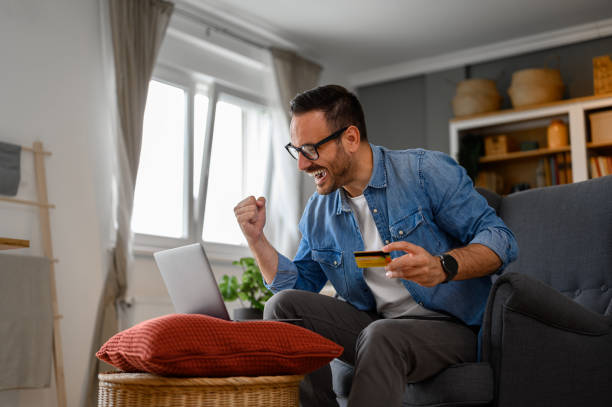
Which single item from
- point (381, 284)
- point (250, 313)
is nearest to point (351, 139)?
point (381, 284)

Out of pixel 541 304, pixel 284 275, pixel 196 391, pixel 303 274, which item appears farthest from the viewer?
pixel 303 274

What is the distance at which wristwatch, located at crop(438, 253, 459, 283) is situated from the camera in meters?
1.48

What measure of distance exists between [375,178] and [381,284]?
1.01 feet

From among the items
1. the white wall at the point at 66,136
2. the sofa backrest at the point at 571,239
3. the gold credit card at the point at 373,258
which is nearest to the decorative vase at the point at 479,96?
the white wall at the point at 66,136

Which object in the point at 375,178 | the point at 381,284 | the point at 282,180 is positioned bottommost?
the point at 381,284

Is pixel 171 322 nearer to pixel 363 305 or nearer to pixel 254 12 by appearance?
pixel 363 305

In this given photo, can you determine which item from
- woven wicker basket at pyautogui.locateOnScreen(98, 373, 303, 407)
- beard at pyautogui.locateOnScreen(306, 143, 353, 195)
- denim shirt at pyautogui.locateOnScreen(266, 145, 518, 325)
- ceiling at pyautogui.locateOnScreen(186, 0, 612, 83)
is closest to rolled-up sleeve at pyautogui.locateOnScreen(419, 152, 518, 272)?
denim shirt at pyautogui.locateOnScreen(266, 145, 518, 325)

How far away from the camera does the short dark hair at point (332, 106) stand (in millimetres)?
1854

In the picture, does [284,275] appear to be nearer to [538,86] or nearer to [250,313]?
[250,313]

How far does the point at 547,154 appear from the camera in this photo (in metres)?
5.00

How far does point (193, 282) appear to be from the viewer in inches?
63.5

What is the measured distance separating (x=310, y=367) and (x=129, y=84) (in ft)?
9.17

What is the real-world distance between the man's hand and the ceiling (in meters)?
3.39

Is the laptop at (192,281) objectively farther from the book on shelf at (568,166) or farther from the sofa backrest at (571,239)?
the book on shelf at (568,166)
